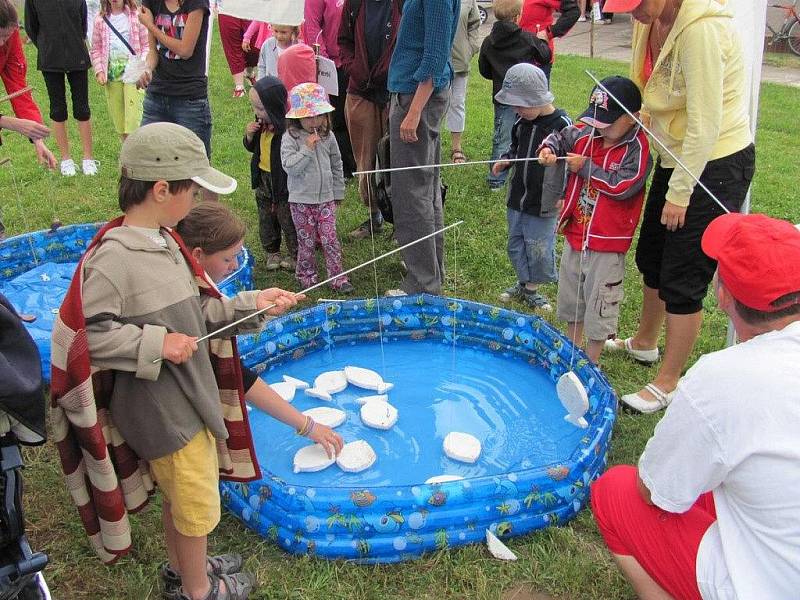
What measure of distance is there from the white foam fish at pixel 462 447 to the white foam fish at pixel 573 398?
0.50 metres

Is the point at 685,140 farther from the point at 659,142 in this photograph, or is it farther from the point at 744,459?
the point at 744,459

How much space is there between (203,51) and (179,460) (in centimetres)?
348

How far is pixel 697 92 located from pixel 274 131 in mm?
2630

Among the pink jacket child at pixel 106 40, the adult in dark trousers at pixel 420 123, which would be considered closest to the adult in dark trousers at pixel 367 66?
the adult in dark trousers at pixel 420 123

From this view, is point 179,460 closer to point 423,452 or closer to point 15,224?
point 423,452

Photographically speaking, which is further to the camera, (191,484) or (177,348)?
(191,484)

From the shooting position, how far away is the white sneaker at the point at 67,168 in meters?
6.89

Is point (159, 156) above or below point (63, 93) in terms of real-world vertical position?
above

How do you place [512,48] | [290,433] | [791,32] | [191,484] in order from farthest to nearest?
1. [791,32]
2. [512,48]
3. [290,433]
4. [191,484]

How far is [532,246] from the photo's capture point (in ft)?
14.4

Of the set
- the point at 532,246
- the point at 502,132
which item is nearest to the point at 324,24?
the point at 502,132

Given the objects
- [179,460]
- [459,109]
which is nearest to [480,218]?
[459,109]

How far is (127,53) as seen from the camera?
6316mm

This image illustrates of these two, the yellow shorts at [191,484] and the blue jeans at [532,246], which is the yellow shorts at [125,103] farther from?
the yellow shorts at [191,484]
